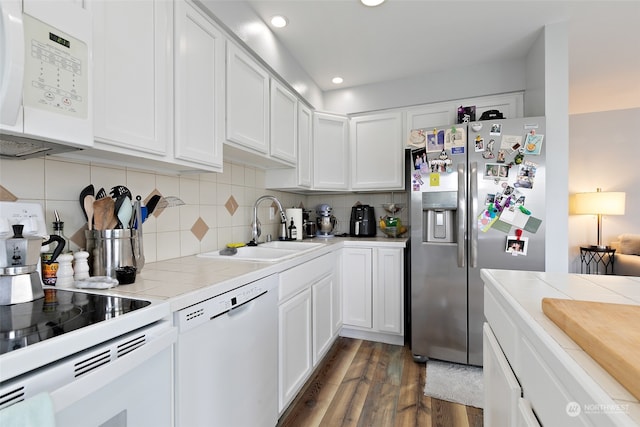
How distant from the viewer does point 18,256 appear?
32.9 inches

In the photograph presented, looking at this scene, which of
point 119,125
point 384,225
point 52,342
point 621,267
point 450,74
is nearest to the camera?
point 52,342

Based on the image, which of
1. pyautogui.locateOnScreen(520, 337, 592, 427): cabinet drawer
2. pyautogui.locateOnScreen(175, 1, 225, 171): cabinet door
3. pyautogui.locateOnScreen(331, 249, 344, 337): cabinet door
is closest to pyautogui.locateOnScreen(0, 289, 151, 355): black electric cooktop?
pyautogui.locateOnScreen(175, 1, 225, 171): cabinet door

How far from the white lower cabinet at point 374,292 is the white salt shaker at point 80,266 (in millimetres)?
1877

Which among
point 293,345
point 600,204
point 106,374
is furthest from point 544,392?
point 600,204

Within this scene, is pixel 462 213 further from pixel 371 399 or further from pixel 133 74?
pixel 133 74

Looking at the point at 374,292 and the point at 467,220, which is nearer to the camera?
the point at 467,220

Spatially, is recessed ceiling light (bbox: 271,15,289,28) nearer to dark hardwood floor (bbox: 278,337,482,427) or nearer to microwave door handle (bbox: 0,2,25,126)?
microwave door handle (bbox: 0,2,25,126)

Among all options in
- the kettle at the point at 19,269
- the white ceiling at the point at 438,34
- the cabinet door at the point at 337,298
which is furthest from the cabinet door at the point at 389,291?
the kettle at the point at 19,269

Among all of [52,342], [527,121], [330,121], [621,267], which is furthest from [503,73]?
[52,342]

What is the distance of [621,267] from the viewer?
3.40 meters

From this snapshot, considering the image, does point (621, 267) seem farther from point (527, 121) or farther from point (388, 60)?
point (388, 60)

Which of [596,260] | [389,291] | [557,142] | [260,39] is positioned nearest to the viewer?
[260,39]

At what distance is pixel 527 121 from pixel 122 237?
98.2 inches

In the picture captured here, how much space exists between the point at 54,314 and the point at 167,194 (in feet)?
3.00
